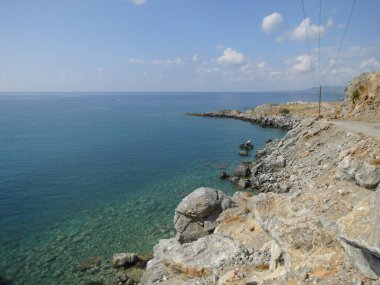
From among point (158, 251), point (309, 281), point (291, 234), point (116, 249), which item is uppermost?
point (291, 234)

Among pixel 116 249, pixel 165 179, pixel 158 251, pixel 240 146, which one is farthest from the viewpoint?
pixel 240 146

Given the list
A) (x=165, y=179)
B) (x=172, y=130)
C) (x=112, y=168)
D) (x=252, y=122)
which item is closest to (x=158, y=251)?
(x=165, y=179)

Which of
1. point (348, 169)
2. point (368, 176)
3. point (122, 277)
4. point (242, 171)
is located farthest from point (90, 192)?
point (368, 176)

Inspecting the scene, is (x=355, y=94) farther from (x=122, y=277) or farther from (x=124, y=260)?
(x=122, y=277)

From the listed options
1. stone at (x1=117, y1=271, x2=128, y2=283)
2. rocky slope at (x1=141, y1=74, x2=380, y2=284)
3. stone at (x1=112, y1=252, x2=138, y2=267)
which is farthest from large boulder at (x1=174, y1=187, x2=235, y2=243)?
stone at (x1=117, y1=271, x2=128, y2=283)

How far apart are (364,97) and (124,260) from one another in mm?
39201

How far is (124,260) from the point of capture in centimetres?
2355

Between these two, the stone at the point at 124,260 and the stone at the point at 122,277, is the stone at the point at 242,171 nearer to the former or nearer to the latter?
the stone at the point at 124,260

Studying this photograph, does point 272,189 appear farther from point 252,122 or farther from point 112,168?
point 252,122

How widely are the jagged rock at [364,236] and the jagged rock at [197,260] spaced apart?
254 inches

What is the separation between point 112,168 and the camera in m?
50.1

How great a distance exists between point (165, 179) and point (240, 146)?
26.5m

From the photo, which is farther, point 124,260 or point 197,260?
point 124,260

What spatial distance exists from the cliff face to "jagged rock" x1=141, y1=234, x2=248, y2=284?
112ft
